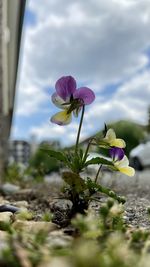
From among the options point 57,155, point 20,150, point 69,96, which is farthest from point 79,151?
point 20,150

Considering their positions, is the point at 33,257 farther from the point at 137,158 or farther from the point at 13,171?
the point at 137,158

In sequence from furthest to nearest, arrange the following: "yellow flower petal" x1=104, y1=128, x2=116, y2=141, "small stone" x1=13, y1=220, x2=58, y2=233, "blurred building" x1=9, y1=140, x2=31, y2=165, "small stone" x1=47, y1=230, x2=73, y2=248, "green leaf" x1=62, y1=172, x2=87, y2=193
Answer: "blurred building" x1=9, y1=140, x2=31, y2=165 < "yellow flower petal" x1=104, y1=128, x2=116, y2=141 < "green leaf" x1=62, y1=172, x2=87, y2=193 < "small stone" x1=13, y1=220, x2=58, y2=233 < "small stone" x1=47, y1=230, x2=73, y2=248

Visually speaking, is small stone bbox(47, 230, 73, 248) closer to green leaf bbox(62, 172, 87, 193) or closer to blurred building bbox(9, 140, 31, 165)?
green leaf bbox(62, 172, 87, 193)

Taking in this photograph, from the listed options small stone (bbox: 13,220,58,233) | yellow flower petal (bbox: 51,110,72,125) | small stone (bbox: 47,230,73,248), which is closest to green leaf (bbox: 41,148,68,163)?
yellow flower petal (bbox: 51,110,72,125)

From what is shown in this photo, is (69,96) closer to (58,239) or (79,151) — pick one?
(79,151)

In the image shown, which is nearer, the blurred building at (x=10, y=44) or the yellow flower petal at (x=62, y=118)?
the yellow flower petal at (x=62, y=118)

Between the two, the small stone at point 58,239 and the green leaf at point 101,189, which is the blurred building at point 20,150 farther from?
the small stone at point 58,239

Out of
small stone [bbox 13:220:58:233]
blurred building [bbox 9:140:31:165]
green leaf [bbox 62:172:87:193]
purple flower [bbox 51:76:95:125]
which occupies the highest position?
purple flower [bbox 51:76:95:125]

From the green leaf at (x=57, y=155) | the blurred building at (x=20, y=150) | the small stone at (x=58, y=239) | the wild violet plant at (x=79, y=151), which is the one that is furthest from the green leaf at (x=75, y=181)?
the blurred building at (x=20, y=150)
